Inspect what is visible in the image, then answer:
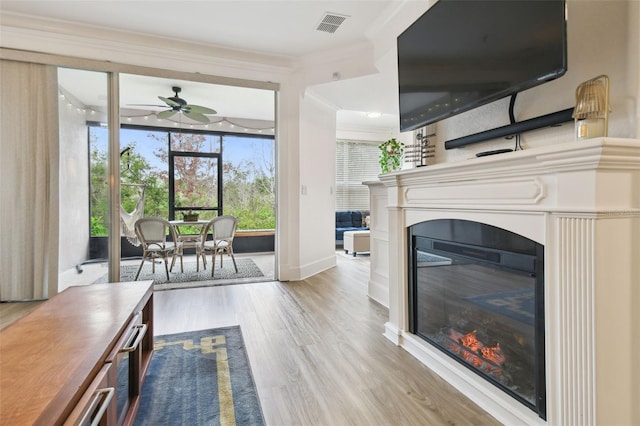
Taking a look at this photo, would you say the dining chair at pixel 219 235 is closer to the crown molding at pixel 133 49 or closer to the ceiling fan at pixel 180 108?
the ceiling fan at pixel 180 108

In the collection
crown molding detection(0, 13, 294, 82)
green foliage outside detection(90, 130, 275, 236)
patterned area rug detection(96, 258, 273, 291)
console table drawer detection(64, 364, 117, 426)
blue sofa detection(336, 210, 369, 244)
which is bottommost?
patterned area rug detection(96, 258, 273, 291)

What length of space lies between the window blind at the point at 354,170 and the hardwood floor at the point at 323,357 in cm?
405

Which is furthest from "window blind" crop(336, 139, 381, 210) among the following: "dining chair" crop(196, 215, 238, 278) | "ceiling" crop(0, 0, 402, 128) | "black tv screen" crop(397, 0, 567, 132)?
"black tv screen" crop(397, 0, 567, 132)

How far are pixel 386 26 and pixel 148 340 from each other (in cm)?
337

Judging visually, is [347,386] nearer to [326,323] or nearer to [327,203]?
[326,323]

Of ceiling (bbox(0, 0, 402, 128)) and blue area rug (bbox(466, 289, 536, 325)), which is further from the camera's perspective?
ceiling (bbox(0, 0, 402, 128))

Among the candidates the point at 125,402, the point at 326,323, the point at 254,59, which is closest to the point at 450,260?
the point at 326,323

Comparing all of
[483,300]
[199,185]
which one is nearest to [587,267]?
[483,300]

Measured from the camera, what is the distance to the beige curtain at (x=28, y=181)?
10.5 feet

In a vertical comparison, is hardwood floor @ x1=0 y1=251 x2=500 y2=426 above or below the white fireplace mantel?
below

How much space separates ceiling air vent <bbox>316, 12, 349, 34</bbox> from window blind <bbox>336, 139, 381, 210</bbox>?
4089 millimetres

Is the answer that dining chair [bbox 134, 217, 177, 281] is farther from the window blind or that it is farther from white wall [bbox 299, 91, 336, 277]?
the window blind

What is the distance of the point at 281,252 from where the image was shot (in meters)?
4.20

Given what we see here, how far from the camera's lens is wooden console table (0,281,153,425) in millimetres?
776
